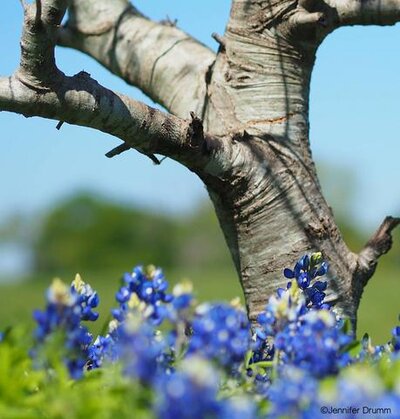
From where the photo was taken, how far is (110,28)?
4480 millimetres

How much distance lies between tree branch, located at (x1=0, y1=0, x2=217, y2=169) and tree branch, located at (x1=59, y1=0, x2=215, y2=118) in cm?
64

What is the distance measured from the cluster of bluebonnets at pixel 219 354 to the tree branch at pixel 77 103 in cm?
68

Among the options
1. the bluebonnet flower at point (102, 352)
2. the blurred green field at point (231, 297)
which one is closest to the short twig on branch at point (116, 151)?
the bluebonnet flower at point (102, 352)

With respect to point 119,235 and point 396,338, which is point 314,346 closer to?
point 396,338

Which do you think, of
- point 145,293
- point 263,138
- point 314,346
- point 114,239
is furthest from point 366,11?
point 114,239

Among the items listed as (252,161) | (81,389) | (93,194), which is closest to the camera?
(81,389)

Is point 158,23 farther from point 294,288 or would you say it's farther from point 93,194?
point 93,194

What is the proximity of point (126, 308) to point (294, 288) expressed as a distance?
19.5 inches

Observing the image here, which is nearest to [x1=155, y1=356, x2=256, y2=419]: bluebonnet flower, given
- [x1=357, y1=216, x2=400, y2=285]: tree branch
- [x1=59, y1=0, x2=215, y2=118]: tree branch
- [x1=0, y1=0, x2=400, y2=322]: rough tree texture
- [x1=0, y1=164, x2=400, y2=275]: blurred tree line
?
[x1=0, y1=0, x2=400, y2=322]: rough tree texture

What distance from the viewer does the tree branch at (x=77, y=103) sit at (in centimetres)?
281

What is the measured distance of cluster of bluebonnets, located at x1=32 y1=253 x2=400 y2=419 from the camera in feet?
4.74

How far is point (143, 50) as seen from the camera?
4.28m

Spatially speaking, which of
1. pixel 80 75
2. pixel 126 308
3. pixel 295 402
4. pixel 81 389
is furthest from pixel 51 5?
pixel 295 402

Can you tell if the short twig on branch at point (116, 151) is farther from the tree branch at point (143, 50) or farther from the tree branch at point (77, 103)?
the tree branch at point (143, 50)
